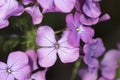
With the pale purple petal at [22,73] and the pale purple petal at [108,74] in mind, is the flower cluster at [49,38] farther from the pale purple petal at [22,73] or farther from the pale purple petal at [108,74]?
the pale purple petal at [108,74]

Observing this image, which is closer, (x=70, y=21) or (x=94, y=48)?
(x=70, y=21)

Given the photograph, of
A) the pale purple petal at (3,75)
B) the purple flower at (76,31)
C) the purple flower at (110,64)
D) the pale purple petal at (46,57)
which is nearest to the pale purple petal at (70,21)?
the purple flower at (76,31)

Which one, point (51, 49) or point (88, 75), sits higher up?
point (51, 49)

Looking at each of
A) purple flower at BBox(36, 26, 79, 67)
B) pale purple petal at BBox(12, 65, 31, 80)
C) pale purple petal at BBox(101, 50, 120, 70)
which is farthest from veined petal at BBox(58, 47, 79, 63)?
pale purple petal at BBox(101, 50, 120, 70)

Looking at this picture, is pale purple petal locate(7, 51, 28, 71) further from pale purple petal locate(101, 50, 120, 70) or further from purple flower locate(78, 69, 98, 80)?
pale purple petal locate(101, 50, 120, 70)

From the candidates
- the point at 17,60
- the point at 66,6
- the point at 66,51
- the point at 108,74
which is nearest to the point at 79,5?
the point at 66,6

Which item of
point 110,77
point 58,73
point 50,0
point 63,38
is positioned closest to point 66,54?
point 63,38

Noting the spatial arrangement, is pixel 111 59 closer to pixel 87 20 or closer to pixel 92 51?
pixel 92 51
